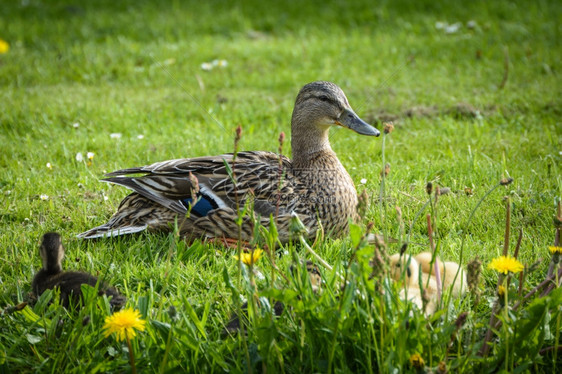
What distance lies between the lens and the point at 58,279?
3.29 m

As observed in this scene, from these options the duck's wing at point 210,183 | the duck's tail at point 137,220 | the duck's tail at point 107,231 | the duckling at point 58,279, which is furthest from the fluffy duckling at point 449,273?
the duck's tail at point 107,231

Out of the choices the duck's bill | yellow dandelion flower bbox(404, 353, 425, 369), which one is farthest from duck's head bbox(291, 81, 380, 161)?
yellow dandelion flower bbox(404, 353, 425, 369)

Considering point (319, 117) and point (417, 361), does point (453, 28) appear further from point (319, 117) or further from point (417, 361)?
point (417, 361)

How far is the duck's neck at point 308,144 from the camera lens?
4449 mm

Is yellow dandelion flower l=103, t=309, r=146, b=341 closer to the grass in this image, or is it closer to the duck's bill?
the grass

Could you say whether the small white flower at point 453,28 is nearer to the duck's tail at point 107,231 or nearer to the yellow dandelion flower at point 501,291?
the duck's tail at point 107,231

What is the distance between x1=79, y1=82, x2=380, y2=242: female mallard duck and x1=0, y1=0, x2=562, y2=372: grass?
0.17 metres

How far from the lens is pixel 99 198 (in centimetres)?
493

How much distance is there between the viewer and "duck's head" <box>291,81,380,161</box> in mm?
4418

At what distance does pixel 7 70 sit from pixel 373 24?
5.17m

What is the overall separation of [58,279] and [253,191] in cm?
128

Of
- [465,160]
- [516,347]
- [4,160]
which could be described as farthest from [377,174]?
[4,160]

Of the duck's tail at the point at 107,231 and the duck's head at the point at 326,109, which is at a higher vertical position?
the duck's head at the point at 326,109

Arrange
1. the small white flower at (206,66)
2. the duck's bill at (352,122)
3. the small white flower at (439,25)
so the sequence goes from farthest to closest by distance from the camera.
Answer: the small white flower at (439,25), the small white flower at (206,66), the duck's bill at (352,122)
